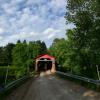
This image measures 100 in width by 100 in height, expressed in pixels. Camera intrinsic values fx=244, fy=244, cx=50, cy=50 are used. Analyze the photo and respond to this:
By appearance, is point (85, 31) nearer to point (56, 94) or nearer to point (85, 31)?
point (85, 31)

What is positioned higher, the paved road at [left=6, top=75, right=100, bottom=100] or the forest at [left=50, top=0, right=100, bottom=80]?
the forest at [left=50, top=0, right=100, bottom=80]

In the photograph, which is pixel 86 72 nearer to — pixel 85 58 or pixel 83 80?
pixel 85 58

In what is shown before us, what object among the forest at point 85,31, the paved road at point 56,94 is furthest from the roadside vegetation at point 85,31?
the paved road at point 56,94

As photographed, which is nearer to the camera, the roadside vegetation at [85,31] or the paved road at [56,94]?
the paved road at [56,94]

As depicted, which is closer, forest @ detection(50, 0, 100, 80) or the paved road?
the paved road

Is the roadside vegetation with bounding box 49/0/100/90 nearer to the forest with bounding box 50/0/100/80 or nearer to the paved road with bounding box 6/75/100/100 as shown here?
the forest with bounding box 50/0/100/80

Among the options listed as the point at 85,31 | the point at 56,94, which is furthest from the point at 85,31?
the point at 56,94

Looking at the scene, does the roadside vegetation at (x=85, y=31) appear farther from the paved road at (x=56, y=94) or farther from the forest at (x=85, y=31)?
the paved road at (x=56, y=94)

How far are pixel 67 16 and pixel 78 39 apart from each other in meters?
3.04

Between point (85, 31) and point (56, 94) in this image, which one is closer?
point (56, 94)

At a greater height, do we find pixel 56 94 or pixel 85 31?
pixel 85 31

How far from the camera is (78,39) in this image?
1137 inches

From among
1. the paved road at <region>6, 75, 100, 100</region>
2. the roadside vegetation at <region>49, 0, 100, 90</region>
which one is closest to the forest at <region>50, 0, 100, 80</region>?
the roadside vegetation at <region>49, 0, 100, 90</region>

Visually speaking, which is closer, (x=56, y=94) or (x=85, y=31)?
(x=56, y=94)
